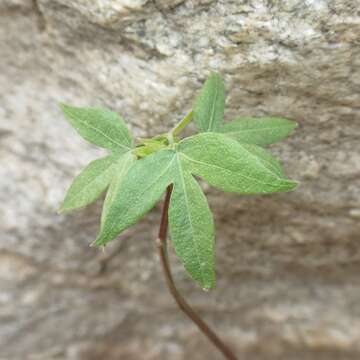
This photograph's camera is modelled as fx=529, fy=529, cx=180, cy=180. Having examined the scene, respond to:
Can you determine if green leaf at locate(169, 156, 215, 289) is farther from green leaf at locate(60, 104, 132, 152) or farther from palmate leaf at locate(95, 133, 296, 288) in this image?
green leaf at locate(60, 104, 132, 152)

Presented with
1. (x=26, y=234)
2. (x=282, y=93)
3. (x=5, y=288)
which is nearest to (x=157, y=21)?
(x=282, y=93)

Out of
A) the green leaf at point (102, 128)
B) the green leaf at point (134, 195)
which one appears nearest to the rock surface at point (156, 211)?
the green leaf at point (102, 128)

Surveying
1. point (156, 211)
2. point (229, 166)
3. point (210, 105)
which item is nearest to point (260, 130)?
point (210, 105)

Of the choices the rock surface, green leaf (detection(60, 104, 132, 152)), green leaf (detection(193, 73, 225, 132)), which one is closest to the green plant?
green leaf (detection(60, 104, 132, 152))

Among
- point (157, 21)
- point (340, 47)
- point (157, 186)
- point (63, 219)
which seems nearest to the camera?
point (157, 186)

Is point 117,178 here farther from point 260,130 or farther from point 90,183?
point 260,130

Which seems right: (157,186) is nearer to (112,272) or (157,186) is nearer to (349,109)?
(349,109)

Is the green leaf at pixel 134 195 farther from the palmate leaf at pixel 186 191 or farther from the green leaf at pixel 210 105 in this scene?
the green leaf at pixel 210 105
